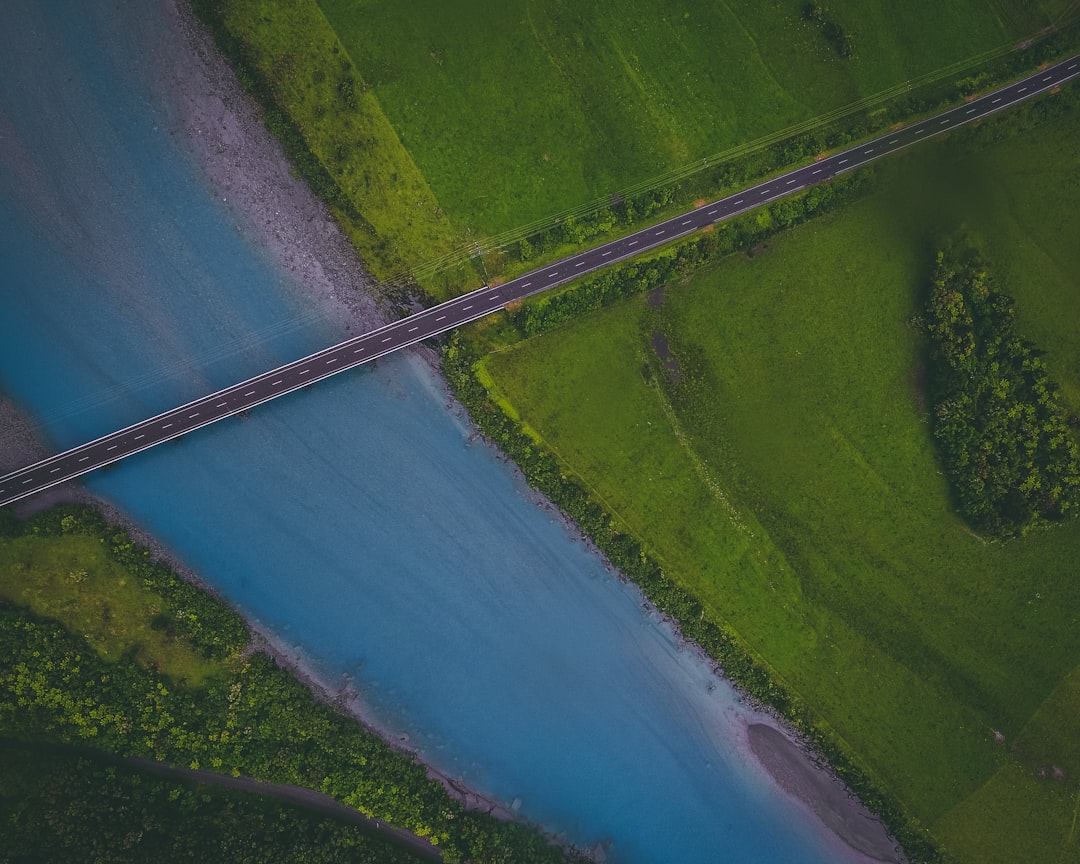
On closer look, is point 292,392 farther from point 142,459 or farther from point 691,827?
point 691,827

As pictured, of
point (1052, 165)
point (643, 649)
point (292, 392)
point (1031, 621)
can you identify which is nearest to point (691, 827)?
point (643, 649)

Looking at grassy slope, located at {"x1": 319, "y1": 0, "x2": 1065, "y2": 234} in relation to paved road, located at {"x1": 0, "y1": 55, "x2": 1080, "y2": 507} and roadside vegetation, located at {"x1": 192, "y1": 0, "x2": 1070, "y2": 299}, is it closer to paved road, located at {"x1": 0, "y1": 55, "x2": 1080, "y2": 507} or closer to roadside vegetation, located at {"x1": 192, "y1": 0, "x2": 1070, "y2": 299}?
roadside vegetation, located at {"x1": 192, "y1": 0, "x2": 1070, "y2": 299}

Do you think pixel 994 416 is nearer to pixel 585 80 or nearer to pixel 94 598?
pixel 585 80

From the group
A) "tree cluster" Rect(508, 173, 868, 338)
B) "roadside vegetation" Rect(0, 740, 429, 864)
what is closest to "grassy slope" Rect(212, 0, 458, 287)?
"tree cluster" Rect(508, 173, 868, 338)

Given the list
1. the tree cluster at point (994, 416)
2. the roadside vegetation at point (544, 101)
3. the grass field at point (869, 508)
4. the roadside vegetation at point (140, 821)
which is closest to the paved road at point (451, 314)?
the roadside vegetation at point (544, 101)

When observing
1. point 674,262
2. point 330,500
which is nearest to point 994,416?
point 674,262

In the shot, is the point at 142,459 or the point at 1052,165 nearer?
the point at 142,459
